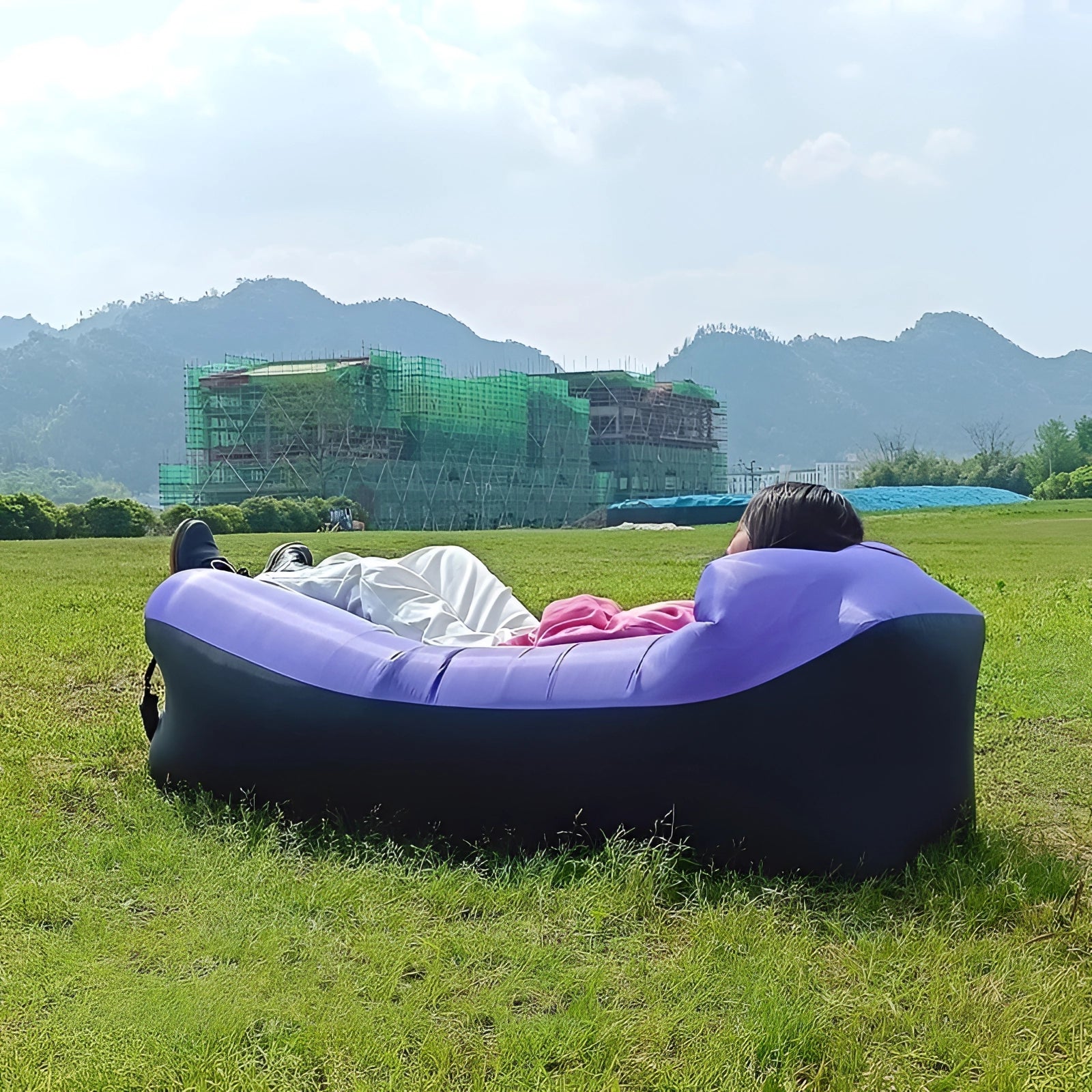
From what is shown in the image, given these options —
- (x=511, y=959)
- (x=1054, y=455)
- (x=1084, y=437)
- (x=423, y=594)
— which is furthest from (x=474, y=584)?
(x=1084, y=437)

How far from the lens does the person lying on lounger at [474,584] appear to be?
10.8ft

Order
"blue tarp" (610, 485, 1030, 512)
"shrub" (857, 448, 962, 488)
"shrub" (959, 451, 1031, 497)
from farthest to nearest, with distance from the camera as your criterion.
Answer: "shrub" (857, 448, 962, 488)
"shrub" (959, 451, 1031, 497)
"blue tarp" (610, 485, 1030, 512)

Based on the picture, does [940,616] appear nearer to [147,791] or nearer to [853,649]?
[853,649]

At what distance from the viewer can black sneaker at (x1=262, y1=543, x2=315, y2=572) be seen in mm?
4418

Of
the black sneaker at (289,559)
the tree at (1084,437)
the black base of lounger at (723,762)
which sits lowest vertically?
the black base of lounger at (723,762)

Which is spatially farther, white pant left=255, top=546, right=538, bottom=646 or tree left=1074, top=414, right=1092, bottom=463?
tree left=1074, top=414, right=1092, bottom=463

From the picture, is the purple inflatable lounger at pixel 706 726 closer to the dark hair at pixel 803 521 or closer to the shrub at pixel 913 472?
the dark hair at pixel 803 521

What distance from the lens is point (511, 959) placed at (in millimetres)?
2471

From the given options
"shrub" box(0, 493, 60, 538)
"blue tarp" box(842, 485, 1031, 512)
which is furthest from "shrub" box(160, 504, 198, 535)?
"blue tarp" box(842, 485, 1031, 512)

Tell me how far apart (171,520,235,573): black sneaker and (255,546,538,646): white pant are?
0.77ft

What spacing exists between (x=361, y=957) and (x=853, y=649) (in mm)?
1355

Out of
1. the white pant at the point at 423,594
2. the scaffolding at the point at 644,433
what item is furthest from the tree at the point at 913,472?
the white pant at the point at 423,594

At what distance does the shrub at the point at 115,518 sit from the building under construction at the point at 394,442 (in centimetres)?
2305

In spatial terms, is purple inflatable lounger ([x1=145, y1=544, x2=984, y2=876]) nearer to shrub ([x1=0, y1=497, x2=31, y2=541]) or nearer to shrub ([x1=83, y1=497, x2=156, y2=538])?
shrub ([x1=0, y1=497, x2=31, y2=541])
